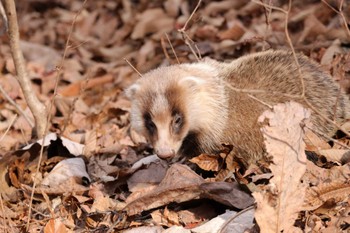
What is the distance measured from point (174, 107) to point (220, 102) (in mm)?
406

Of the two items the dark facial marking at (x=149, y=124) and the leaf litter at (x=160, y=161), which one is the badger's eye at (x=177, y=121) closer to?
the dark facial marking at (x=149, y=124)

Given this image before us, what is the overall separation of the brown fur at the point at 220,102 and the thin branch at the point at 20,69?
1.05 meters

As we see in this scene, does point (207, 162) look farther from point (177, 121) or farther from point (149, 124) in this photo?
point (149, 124)

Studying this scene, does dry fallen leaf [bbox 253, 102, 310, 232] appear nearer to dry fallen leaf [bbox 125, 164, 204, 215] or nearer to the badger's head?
dry fallen leaf [bbox 125, 164, 204, 215]

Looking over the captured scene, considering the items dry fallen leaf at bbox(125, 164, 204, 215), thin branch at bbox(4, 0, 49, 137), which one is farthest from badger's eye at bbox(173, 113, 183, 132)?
thin branch at bbox(4, 0, 49, 137)

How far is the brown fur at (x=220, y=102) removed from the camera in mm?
5184

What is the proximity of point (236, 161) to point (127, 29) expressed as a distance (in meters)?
5.74

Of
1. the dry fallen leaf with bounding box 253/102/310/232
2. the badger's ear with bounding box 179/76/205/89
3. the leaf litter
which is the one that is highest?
the dry fallen leaf with bounding box 253/102/310/232

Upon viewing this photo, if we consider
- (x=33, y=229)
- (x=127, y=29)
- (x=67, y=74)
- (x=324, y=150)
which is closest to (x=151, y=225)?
(x=33, y=229)

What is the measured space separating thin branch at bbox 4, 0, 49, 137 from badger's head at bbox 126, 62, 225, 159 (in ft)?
3.39

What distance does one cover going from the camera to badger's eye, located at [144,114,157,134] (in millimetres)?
5223

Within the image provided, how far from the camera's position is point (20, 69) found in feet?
19.5

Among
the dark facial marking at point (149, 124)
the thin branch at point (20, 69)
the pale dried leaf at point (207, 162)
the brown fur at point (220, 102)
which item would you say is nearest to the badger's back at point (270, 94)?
the brown fur at point (220, 102)

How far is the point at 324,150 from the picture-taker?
4664 millimetres
